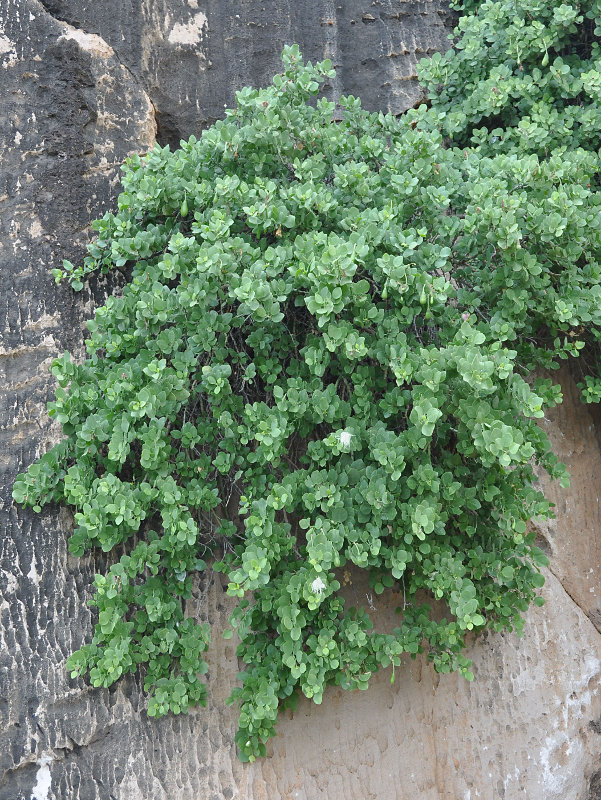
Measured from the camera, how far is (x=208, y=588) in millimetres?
2754

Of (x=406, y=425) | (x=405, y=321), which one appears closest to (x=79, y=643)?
(x=406, y=425)

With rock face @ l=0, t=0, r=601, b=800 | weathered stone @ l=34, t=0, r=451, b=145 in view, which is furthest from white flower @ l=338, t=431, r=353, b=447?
weathered stone @ l=34, t=0, r=451, b=145

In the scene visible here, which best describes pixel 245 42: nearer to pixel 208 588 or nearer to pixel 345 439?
pixel 345 439

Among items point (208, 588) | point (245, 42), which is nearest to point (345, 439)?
point (208, 588)

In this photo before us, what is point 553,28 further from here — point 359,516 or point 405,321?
point 359,516

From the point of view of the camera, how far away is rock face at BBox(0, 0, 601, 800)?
252cm

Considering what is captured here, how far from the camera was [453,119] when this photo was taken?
11.1 ft

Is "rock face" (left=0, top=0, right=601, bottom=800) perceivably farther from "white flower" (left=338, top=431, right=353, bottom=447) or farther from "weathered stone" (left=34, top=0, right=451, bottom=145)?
"white flower" (left=338, top=431, right=353, bottom=447)

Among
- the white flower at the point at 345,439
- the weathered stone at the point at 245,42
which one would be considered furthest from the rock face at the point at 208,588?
the white flower at the point at 345,439

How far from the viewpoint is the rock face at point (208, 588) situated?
2.52 m

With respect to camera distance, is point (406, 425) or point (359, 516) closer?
point (359, 516)

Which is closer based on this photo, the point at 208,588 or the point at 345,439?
Answer: the point at 345,439

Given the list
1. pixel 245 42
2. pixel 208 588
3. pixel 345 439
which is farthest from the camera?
pixel 245 42

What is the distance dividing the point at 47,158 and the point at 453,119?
1804 mm
